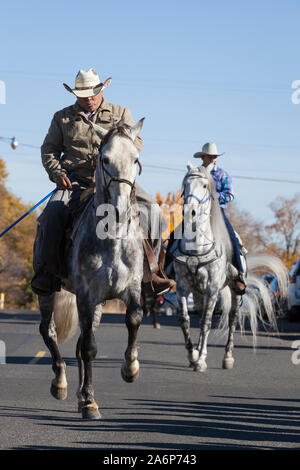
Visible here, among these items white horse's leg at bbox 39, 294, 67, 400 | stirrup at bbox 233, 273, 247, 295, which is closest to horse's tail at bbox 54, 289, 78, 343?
white horse's leg at bbox 39, 294, 67, 400

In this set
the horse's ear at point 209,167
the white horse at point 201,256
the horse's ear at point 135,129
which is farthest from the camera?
the horse's ear at point 209,167

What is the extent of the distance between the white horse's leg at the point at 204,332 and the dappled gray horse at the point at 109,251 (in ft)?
16.8

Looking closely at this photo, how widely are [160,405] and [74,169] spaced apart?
265 centimetres

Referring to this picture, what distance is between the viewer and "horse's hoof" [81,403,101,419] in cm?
894

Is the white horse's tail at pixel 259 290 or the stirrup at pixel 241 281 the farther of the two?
the white horse's tail at pixel 259 290

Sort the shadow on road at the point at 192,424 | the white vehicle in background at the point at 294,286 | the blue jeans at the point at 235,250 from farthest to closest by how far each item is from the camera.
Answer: the white vehicle in background at the point at 294,286 → the blue jeans at the point at 235,250 → the shadow on road at the point at 192,424

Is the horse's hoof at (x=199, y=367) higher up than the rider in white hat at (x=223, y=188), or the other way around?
the rider in white hat at (x=223, y=188)

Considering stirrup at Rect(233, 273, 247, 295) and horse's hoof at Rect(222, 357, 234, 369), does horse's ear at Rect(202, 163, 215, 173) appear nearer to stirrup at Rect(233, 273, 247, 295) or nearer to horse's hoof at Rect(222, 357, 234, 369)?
stirrup at Rect(233, 273, 247, 295)

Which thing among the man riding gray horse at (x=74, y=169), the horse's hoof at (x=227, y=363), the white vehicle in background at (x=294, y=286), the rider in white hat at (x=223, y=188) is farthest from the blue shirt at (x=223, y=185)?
the white vehicle in background at (x=294, y=286)

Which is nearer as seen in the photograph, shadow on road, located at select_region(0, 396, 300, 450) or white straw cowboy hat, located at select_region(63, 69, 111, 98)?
shadow on road, located at select_region(0, 396, 300, 450)

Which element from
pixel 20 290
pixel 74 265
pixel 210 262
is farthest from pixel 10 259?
pixel 74 265

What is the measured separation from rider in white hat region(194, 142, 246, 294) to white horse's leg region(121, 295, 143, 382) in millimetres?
6593

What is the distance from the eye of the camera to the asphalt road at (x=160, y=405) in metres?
7.84

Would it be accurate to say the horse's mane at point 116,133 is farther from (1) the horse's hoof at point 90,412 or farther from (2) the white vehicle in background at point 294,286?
(2) the white vehicle in background at point 294,286
